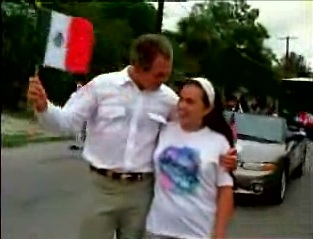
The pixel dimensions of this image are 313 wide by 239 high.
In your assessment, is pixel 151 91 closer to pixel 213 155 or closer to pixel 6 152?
pixel 213 155

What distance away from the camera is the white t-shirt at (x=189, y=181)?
98.2 inches

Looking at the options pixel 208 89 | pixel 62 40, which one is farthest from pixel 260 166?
pixel 62 40

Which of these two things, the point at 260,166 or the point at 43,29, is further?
the point at 260,166

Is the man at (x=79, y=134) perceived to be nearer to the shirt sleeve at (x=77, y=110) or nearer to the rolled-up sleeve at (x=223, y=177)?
the shirt sleeve at (x=77, y=110)

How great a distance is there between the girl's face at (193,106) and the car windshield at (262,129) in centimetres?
256

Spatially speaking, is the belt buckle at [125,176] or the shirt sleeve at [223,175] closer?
the shirt sleeve at [223,175]

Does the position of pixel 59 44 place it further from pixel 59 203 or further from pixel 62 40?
pixel 59 203

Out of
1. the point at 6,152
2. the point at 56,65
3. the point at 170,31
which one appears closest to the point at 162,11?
the point at 170,31

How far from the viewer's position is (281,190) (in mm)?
7645

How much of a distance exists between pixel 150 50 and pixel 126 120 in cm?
26

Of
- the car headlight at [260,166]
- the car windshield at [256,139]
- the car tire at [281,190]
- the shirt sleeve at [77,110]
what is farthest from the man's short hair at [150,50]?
the car tire at [281,190]

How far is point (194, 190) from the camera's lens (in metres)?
2.50

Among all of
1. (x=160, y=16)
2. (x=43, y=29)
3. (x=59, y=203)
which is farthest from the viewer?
(x=59, y=203)

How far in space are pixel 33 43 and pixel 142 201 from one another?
867 mm
